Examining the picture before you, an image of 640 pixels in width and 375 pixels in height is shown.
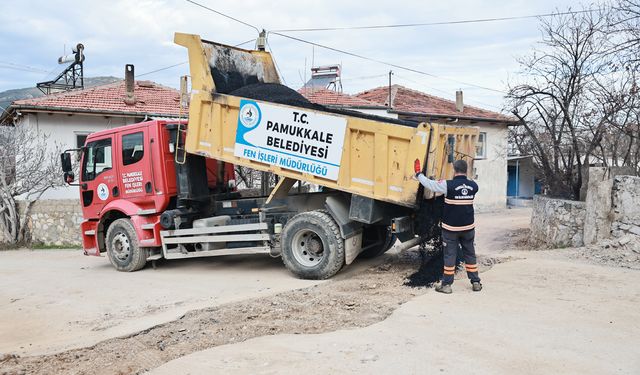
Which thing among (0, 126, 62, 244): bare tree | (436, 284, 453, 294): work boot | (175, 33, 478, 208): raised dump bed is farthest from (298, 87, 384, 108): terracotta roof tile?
(436, 284, 453, 294): work boot

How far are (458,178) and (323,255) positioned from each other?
7.53ft

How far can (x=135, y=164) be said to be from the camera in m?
9.39

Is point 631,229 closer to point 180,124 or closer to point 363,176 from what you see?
point 363,176

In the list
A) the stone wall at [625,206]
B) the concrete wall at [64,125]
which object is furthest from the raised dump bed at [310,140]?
the concrete wall at [64,125]

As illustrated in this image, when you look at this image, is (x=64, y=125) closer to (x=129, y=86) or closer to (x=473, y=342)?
(x=129, y=86)

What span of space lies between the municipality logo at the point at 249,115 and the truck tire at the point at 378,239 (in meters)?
2.43

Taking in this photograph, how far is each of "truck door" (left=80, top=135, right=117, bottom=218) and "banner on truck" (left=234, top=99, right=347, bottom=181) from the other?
2924 mm

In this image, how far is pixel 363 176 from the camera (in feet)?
24.4

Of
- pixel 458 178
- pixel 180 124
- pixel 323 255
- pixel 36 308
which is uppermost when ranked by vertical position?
pixel 180 124

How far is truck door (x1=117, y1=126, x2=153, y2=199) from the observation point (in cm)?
923

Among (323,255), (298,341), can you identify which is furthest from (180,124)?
(298,341)

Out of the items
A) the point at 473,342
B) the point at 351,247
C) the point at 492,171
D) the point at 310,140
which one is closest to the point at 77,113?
the point at 310,140

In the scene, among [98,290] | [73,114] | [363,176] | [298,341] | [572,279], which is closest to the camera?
[298,341]

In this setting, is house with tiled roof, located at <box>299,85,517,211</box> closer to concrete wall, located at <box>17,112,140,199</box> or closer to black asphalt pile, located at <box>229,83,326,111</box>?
concrete wall, located at <box>17,112,140,199</box>
